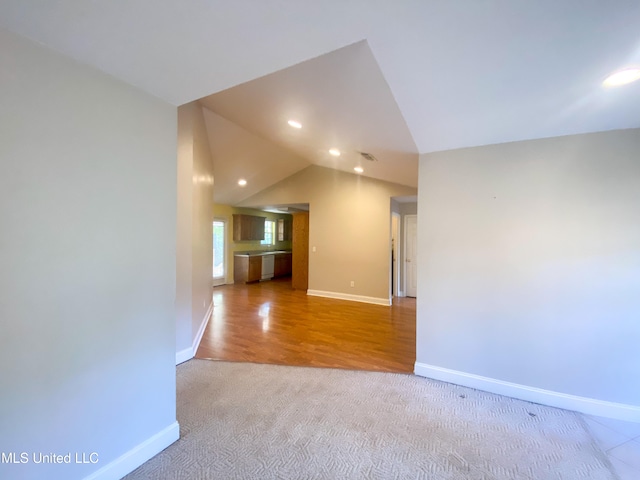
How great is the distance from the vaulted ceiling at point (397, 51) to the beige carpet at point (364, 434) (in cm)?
236

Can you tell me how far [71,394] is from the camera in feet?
4.69

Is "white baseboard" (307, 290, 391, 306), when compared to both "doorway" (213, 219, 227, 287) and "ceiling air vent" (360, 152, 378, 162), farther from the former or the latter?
"ceiling air vent" (360, 152, 378, 162)

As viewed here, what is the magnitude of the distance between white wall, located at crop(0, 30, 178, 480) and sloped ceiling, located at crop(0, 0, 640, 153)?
0.24 meters

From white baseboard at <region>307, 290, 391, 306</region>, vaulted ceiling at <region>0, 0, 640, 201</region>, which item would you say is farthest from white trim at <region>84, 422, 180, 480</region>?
white baseboard at <region>307, 290, 391, 306</region>

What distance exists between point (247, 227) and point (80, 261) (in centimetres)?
721

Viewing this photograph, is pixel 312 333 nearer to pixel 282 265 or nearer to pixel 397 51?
pixel 397 51

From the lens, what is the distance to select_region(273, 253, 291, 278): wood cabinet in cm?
969

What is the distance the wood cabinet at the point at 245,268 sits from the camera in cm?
847

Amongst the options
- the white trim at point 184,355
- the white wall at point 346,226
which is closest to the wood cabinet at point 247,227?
the white wall at point 346,226

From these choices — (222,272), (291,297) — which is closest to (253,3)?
(291,297)

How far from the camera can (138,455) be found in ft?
5.71

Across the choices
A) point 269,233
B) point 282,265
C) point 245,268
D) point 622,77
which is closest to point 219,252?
point 245,268

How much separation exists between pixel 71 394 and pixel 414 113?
2.91m

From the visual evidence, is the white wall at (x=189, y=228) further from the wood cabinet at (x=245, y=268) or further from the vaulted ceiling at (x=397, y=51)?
the wood cabinet at (x=245, y=268)
